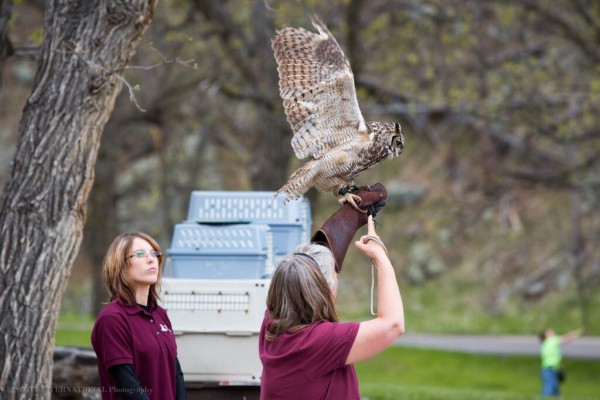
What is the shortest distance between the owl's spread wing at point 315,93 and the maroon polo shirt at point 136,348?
141 centimetres

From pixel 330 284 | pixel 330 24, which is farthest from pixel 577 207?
pixel 330 284

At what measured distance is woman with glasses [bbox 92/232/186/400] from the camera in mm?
3873

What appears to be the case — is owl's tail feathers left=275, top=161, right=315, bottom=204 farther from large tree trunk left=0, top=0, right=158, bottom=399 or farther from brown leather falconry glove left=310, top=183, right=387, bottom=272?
large tree trunk left=0, top=0, right=158, bottom=399

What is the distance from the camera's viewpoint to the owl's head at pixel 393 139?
4.81 meters

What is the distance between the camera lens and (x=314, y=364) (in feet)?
10.3

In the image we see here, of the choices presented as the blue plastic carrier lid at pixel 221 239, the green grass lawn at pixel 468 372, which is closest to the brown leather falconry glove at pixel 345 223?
the blue plastic carrier lid at pixel 221 239

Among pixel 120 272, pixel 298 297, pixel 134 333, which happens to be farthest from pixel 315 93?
pixel 298 297

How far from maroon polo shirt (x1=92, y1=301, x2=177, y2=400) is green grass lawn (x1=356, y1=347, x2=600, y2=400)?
8882mm

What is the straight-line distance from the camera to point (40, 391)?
16.4 ft

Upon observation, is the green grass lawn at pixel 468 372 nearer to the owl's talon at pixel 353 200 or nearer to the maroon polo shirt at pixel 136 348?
the owl's talon at pixel 353 200

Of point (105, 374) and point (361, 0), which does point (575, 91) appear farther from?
point (105, 374)

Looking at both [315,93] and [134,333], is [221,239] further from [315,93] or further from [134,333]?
[134,333]

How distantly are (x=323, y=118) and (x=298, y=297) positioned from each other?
210cm

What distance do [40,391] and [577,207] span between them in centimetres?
1526
